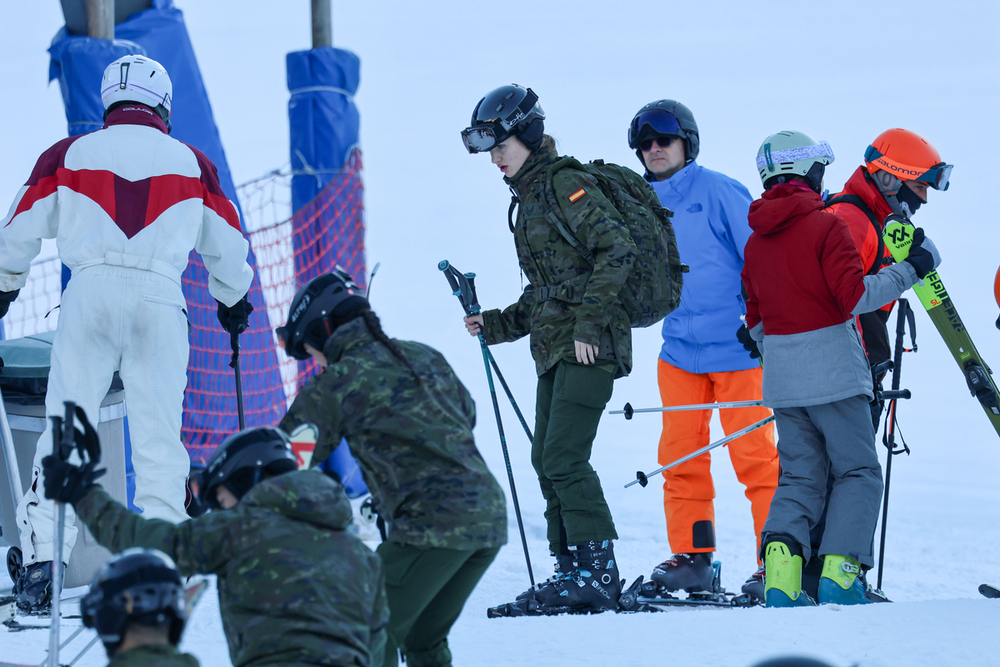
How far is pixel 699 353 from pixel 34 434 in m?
2.90

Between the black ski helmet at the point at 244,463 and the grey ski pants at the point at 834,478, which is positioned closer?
the black ski helmet at the point at 244,463

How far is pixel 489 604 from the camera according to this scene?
4.26m

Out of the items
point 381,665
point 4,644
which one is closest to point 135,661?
point 381,665

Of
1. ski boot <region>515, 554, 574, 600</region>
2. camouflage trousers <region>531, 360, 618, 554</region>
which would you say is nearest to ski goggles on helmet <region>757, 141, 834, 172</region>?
camouflage trousers <region>531, 360, 618, 554</region>

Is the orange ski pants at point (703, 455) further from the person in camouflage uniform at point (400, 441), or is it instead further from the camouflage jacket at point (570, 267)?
the person in camouflage uniform at point (400, 441)

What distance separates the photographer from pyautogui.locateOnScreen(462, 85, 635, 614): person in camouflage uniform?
11.6ft

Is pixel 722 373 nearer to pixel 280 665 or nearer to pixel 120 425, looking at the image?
pixel 120 425

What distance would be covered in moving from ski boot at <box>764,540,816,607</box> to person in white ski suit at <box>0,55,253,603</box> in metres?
2.15

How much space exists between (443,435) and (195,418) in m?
4.96

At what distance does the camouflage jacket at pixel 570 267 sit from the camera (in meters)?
3.51

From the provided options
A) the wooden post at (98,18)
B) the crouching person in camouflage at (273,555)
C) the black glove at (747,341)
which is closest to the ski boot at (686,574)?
the black glove at (747,341)

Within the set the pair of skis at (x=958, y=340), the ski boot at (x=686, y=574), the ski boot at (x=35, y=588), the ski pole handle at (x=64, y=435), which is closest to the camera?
the ski pole handle at (x=64, y=435)

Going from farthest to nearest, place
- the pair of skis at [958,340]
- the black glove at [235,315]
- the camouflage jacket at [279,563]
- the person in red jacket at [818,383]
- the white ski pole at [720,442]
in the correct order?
the black glove at [235,315]
the white ski pole at [720,442]
the pair of skis at [958,340]
the person in red jacket at [818,383]
the camouflage jacket at [279,563]

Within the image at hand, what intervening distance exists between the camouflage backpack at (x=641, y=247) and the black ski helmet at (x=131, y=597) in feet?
7.26
